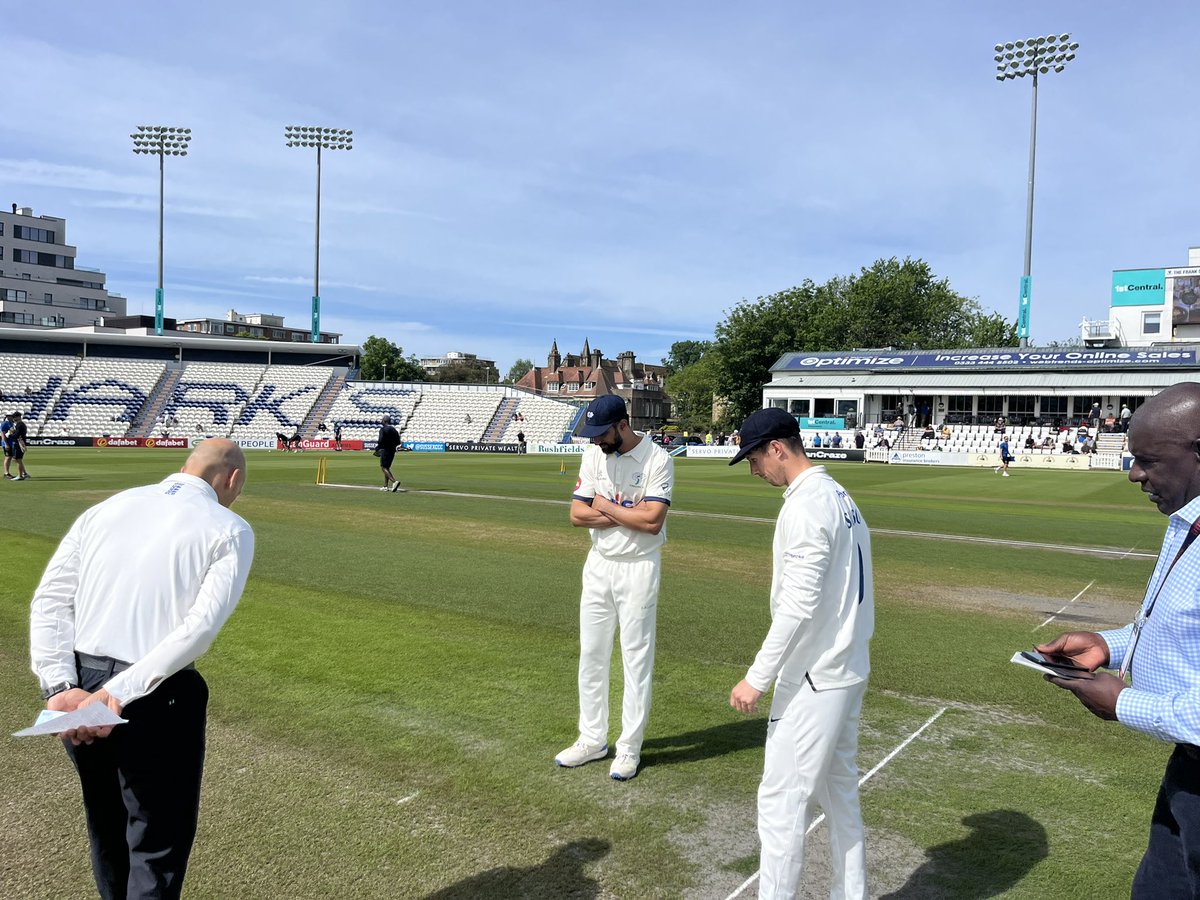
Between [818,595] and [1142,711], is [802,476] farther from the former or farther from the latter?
[1142,711]

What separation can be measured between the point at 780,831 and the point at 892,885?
0.95 m

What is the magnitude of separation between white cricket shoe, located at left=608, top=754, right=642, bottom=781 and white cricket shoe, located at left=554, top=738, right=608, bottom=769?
0.20m

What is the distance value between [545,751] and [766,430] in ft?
9.21

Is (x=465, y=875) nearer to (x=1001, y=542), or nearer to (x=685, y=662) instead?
(x=685, y=662)

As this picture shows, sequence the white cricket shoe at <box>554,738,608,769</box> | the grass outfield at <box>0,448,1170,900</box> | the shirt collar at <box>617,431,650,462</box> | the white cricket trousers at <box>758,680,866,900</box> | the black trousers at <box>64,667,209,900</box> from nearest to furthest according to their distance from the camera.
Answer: the black trousers at <box>64,667,209,900</box> < the white cricket trousers at <box>758,680,866,900</box> < the grass outfield at <box>0,448,1170,900</box> < the white cricket shoe at <box>554,738,608,769</box> < the shirt collar at <box>617,431,650,462</box>

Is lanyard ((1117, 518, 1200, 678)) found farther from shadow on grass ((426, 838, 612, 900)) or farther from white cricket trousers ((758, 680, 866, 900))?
shadow on grass ((426, 838, 612, 900))

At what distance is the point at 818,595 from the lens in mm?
3338

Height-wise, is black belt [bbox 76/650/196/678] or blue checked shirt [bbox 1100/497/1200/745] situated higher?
blue checked shirt [bbox 1100/497/1200/745]

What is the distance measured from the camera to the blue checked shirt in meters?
2.20

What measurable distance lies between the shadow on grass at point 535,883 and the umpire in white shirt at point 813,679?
2.88 ft

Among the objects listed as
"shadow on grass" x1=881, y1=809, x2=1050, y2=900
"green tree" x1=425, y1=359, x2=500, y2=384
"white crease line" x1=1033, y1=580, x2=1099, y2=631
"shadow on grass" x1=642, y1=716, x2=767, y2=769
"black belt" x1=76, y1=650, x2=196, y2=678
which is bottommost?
"shadow on grass" x1=642, y1=716, x2=767, y2=769

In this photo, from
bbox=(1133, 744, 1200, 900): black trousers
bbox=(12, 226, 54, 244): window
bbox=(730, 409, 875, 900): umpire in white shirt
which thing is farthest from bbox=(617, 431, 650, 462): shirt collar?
bbox=(12, 226, 54, 244): window

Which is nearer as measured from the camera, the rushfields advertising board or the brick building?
the rushfields advertising board

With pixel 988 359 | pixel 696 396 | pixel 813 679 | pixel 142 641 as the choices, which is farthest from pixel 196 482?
pixel 696 396
